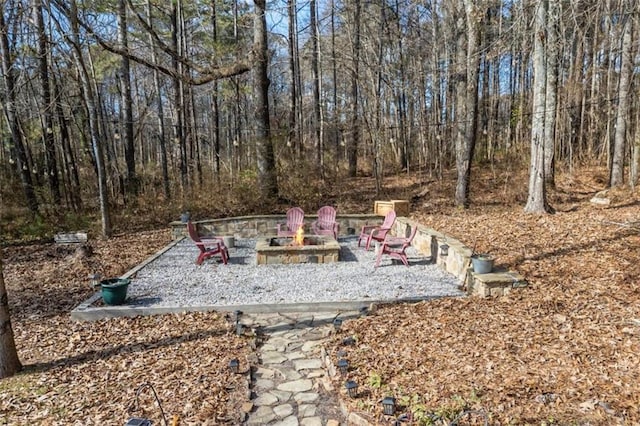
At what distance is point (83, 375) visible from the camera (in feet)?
9.76

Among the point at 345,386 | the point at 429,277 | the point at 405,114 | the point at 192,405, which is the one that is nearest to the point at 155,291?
the point at 192,405

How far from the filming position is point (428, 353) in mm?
3086

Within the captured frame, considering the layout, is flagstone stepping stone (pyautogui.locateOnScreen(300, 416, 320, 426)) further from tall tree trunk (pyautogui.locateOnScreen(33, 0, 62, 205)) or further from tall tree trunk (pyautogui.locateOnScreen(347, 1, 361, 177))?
tall tree trunk (pyautogui.locateOnScreen(347, 1, 361, 177))

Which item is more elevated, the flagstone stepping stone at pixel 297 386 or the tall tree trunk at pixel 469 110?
the tall tree trunk at pixel 469 110

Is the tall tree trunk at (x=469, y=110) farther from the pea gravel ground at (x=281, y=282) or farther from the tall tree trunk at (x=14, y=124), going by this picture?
the tall tree trunk at (x=14, y=124)

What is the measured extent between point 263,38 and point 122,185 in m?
5.66

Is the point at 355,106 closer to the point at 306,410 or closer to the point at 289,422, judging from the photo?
the point at 306,410

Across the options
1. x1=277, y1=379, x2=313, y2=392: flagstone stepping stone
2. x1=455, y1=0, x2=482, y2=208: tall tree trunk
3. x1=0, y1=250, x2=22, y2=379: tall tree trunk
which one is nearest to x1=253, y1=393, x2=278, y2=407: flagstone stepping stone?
x1=277, y1=379, x2=313, y2=392: flagstone stepping stone

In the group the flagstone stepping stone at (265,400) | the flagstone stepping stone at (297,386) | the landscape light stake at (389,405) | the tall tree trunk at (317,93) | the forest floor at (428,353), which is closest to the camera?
the landscape light stake at (389,405)

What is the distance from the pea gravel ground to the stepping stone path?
45 cm

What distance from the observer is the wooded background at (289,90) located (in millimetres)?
7312

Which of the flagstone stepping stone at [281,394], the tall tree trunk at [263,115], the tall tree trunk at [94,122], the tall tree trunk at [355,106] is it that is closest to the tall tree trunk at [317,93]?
the tall tree trunk at [355,106]

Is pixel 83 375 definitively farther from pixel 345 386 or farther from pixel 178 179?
pixel 178 179

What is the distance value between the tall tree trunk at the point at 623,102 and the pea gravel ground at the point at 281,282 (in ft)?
21.1
